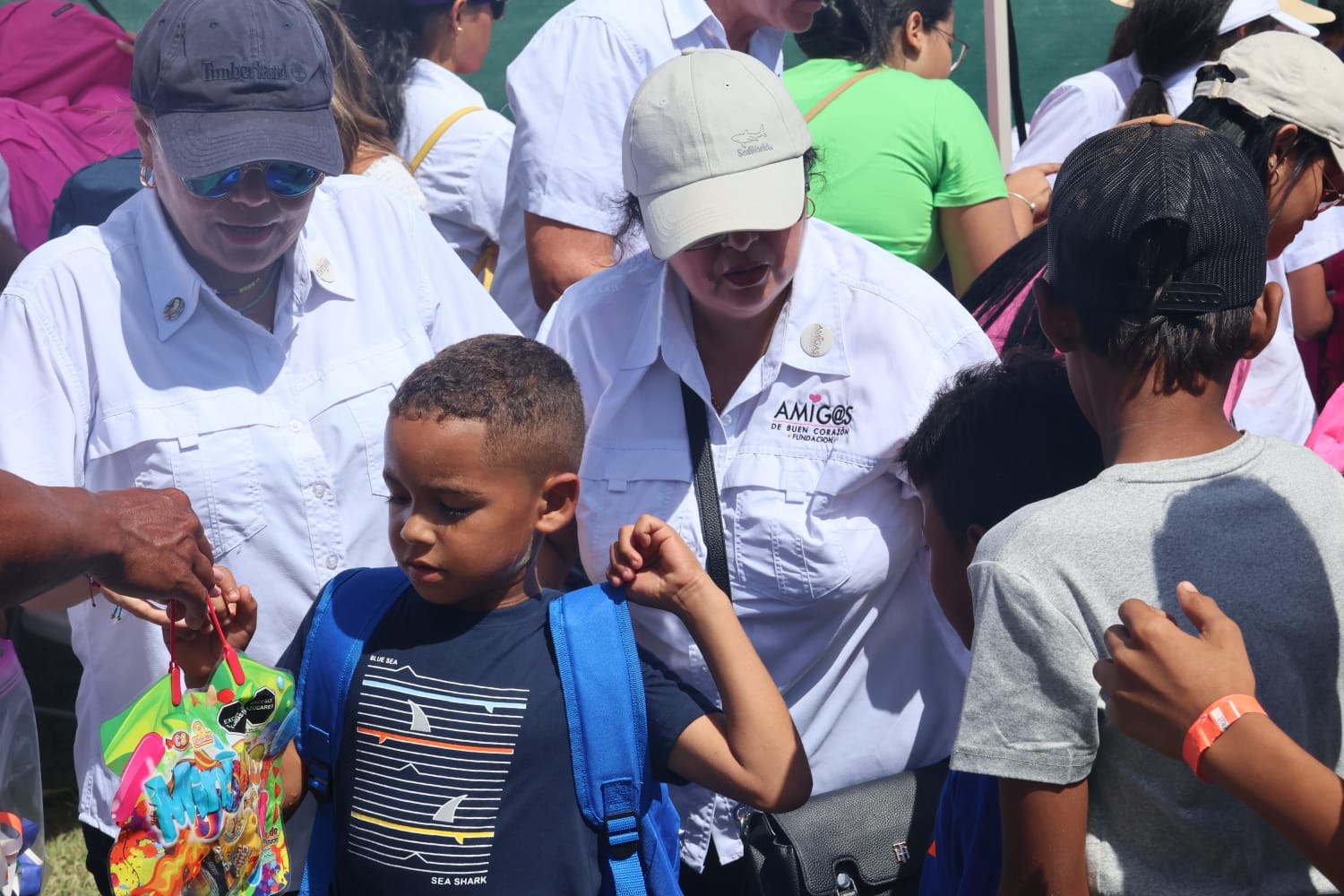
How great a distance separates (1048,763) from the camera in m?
1.74

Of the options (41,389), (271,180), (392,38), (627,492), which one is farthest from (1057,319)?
(392,38)

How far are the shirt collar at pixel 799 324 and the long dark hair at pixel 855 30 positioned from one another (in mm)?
1667

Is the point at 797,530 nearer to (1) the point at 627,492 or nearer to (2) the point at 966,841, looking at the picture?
(1) the point at 627,492

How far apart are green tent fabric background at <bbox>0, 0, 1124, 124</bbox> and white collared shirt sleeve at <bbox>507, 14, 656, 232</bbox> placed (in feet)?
11.0

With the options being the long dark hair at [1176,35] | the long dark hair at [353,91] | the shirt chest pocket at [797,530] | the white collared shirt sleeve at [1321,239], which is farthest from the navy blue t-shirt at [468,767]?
the white collared shirt sleeve at [1321,239]

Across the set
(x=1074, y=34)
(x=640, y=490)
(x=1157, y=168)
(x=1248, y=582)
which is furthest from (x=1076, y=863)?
(x=1074, y=34)

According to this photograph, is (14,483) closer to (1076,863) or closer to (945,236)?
(1076,863)

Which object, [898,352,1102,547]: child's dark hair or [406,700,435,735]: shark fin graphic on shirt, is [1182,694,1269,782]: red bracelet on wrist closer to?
[898,352,1102,547]: child's dark hair

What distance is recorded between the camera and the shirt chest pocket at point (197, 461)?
2.55m

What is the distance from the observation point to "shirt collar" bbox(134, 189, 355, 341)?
2635 millimetres

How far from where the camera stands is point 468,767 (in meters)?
2.15

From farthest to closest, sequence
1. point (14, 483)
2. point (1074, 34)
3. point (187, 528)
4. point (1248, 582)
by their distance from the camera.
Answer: point (1074, 34)
point (187, 528)
point (14, 483)
point (1248, 582)

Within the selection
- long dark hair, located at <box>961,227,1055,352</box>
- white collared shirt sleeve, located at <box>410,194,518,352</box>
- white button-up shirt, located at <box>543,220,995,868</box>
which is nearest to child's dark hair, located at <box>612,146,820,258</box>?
white button-up shirt, located at <box>543,220,995,868</box>

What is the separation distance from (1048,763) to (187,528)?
1347 mm
